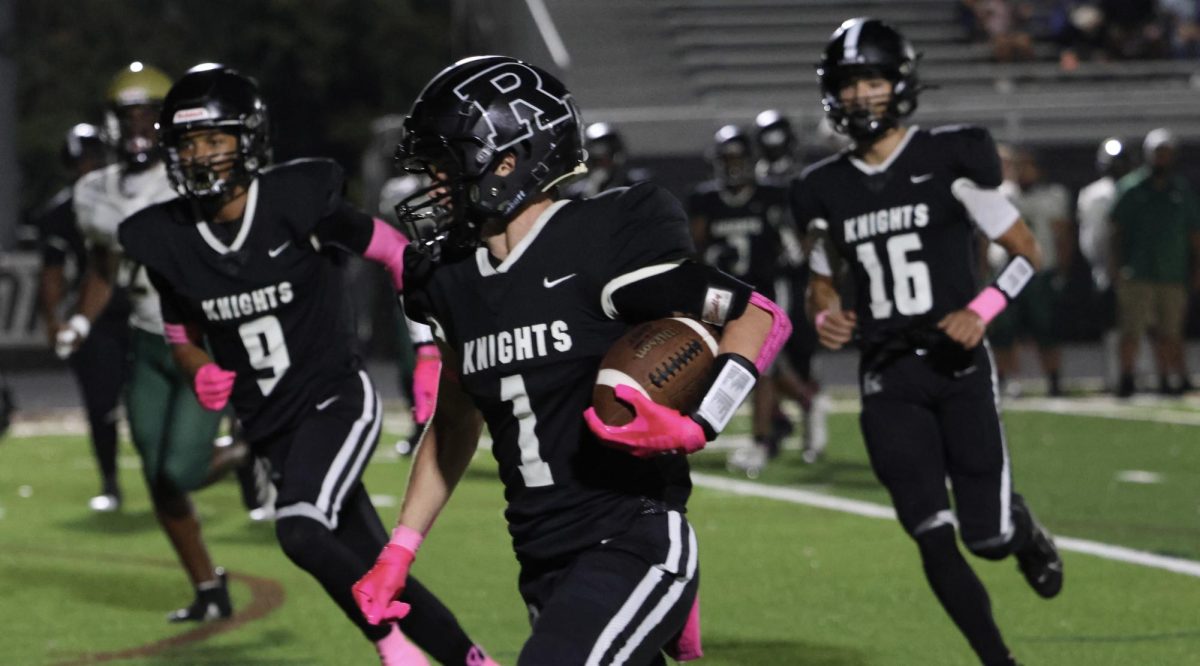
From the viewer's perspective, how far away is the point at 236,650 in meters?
6.73

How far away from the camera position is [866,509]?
10000mm

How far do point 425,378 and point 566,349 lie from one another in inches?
73.8

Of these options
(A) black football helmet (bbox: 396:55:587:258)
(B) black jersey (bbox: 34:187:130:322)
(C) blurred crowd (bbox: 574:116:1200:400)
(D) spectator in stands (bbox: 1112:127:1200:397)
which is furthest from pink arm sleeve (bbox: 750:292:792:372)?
(D) spectator in stands (bbox: 1112:127:1200:397)

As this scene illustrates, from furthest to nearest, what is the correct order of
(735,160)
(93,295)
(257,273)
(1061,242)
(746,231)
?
(1061,242) < (735,160) < (746,231) < (93,295) < (257,273)

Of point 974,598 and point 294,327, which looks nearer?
point 974,598

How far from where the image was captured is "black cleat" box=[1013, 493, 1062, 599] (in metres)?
6.04

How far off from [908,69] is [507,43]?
17938 mm

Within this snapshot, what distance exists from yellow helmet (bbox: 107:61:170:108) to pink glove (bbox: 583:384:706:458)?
4.76m

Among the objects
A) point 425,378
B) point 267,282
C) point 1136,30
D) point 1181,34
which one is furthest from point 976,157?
point 1181,34

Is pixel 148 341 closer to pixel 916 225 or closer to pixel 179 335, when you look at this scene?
pixel 179 335

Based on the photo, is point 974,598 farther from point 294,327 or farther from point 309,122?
point 309,122

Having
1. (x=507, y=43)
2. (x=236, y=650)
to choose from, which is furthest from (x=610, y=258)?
(x=507, y=43)

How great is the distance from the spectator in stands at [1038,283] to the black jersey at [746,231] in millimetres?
4117

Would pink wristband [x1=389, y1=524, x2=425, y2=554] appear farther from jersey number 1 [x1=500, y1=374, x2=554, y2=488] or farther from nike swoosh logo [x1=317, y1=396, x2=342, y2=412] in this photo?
nike swoosh logo [x1=317, y1=396, x2=342, y2=412]
